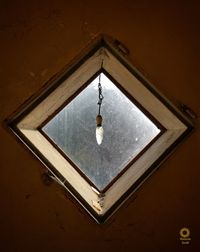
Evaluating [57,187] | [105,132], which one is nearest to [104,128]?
[105,132]

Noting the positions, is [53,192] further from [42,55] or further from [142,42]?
[142,42]

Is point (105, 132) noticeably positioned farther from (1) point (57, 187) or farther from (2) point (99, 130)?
→ (1) point (57, 187)

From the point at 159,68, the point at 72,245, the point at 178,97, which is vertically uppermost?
the point at 159,68

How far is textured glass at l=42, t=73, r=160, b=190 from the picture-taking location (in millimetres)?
1235

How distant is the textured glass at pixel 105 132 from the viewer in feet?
4.05

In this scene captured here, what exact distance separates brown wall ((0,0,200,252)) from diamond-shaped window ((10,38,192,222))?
3 centimetres

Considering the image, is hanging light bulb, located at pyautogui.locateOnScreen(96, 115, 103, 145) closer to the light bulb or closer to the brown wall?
the light bulb

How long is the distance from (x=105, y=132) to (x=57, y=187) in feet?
1.44

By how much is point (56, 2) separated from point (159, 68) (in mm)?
389

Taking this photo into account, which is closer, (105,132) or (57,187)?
(57,187)

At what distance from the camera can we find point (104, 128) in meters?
1.32

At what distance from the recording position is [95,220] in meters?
0.94

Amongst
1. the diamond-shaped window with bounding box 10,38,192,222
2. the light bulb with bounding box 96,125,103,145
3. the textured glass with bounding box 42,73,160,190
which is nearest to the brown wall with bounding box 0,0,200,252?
the diamond-shaped window with bounding box 10,38,192,222

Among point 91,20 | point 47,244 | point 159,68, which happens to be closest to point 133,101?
point 159,68
